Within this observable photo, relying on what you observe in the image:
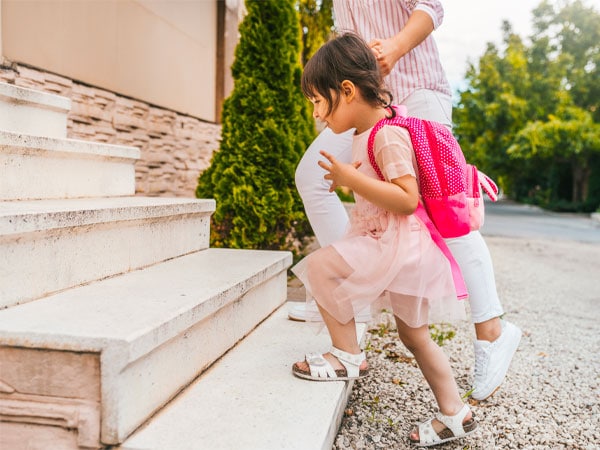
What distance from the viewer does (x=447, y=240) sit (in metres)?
2.17

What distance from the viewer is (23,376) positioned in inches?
53.4

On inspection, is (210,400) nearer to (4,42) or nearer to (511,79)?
(4,42)

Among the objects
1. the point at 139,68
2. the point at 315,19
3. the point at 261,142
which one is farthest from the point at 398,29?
the point at 315,19

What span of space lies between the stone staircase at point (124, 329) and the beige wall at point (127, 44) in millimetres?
1423

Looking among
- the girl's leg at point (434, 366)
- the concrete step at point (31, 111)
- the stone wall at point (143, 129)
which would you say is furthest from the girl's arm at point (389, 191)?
the stone wall at point (143, 129)

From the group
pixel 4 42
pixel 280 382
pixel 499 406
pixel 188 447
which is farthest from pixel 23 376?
pixel 4 42

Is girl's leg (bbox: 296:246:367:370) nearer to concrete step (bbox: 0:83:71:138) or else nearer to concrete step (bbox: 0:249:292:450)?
concrete step (bbox: 0:249:292:450)

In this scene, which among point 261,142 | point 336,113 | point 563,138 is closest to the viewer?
point 336,113

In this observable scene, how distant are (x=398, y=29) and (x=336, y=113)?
2.56ft

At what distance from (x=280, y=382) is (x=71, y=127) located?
3326 millimetres

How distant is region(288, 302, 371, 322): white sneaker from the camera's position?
2.32 metres

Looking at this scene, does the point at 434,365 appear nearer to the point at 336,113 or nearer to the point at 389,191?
the point at 389,191

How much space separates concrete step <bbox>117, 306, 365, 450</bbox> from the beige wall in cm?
285

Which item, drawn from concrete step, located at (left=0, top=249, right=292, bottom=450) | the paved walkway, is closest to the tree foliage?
the paved walkway
